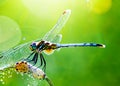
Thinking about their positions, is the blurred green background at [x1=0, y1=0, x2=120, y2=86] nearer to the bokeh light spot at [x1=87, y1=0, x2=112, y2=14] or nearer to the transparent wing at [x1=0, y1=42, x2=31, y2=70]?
the bokeh light spot at [x1=87, y1=0, x2=112, y2=14]

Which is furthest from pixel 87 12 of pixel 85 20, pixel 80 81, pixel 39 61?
pixel 39 61

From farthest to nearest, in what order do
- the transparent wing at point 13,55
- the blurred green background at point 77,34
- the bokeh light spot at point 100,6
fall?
the bokeh light spot at point 100,6
the blurred green background at point 77,34
the transparent wing at point 13,55

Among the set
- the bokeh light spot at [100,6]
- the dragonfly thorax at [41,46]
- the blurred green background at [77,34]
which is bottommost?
the dragonfly thorax at [41,46]

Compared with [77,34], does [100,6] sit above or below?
above

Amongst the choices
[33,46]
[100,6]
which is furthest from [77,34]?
[33,46]

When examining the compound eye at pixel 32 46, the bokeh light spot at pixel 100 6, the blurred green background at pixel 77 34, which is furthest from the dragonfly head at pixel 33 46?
the bokeh light spot at pixel 100 6

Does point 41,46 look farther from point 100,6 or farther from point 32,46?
point 100,6

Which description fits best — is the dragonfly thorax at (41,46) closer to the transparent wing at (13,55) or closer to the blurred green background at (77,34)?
the transparent wing at (13,55)

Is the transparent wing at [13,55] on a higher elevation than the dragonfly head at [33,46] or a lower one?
lower

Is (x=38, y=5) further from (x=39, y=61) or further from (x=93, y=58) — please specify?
(x=39, y=61)
